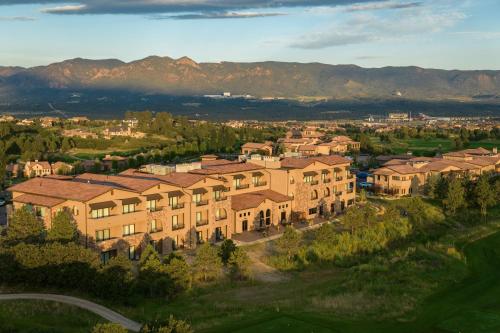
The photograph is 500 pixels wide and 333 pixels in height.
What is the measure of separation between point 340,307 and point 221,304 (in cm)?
598

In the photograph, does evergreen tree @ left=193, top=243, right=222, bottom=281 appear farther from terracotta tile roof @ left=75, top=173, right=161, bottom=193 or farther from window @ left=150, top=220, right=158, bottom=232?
terracotta tile roof @ left=75, top=173, right=161, bottom=193

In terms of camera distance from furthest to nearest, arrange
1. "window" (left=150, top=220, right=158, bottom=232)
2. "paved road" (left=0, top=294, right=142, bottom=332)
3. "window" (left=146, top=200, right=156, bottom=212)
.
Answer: "window" (left=150, top=220, right=158, bottom=232)
"window" (left=146, top=200, right=156, bottom=212)
"paved road" (left=0, top=294, right=142, bottom=332)

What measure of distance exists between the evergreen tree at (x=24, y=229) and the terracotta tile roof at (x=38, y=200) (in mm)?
2662

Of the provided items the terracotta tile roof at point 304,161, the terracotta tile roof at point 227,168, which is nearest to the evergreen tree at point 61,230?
the terracotta tile roof at point 227,168

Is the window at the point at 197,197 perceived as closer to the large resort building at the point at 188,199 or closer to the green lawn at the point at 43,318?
the large resort building at the point at 188,199

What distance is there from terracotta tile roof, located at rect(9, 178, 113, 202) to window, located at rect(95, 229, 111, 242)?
85.2 inches

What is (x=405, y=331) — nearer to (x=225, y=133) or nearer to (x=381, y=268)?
(x=381, y=268)

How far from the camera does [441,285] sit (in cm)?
3469

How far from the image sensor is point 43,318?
85.5 ft

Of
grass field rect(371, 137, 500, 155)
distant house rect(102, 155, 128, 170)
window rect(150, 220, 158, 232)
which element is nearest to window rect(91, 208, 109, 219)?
window rect(150, 220, 158, 232)

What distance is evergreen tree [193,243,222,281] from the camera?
34.4 m

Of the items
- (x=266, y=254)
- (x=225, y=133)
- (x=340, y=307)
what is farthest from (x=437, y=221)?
(x=225, y=133)

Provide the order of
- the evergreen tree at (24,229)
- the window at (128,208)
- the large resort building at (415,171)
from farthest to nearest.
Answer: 1. the large resort building at (415,171)
2. the window at (128,208)
3. the evergreen tree at (24,229)

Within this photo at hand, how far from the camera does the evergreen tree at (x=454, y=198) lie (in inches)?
2079
